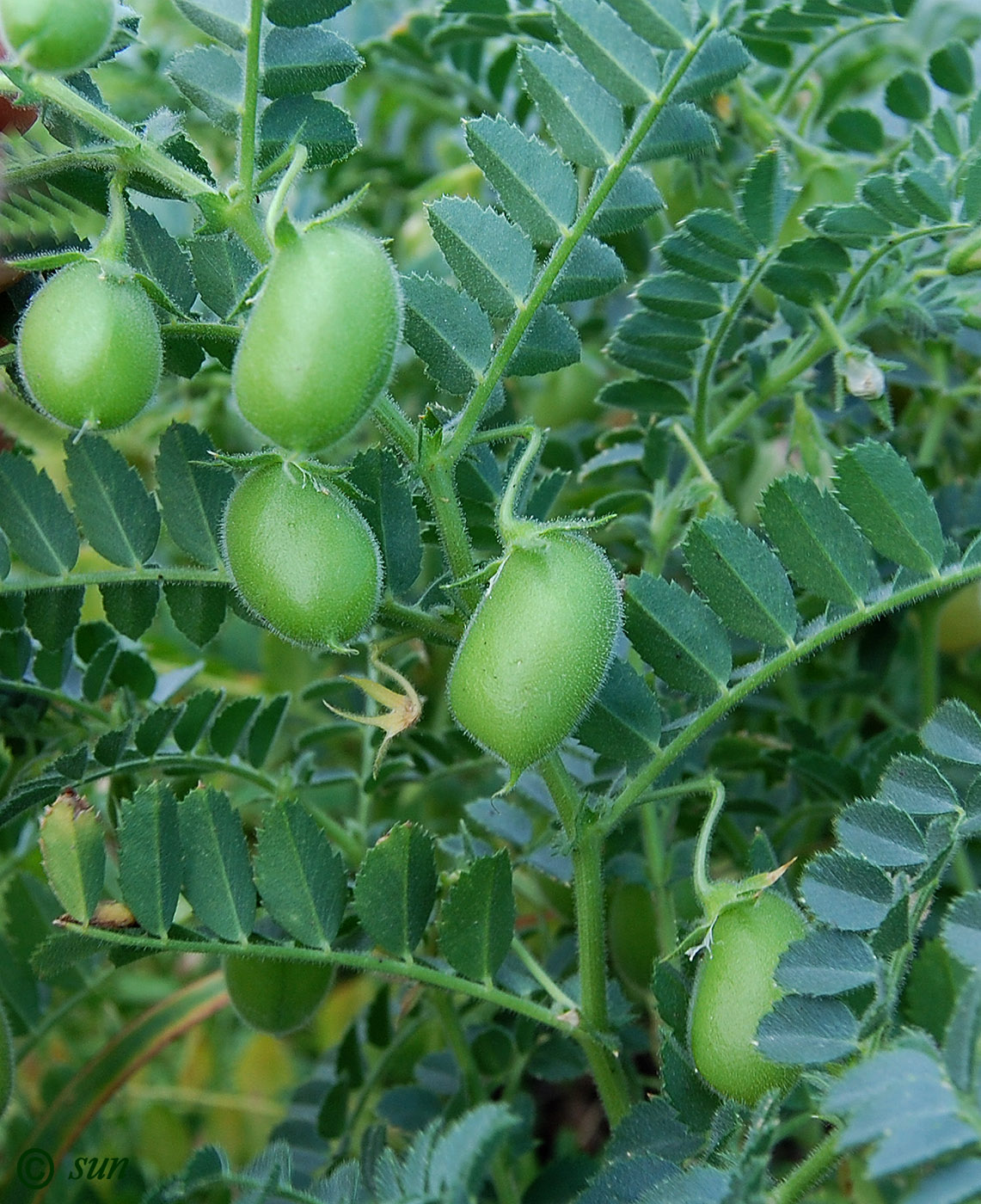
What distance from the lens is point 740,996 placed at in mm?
523

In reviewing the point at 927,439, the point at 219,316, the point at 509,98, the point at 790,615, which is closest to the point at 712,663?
the point at 790,615

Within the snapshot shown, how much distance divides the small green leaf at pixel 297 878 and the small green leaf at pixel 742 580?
0.76 ft

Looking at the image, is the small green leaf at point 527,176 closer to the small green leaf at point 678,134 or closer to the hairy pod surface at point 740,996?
the small green leaf at point 678,134

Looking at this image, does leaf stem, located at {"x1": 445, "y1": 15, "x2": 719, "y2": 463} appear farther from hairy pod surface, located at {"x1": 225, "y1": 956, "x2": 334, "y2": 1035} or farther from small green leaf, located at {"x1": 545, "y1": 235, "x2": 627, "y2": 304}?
hairy pod surface, located at {"x1": 225, "y1": 956, "x2": 334, "y2": 1035}

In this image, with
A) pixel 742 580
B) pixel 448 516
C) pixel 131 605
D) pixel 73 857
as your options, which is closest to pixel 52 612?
pixel 131 605

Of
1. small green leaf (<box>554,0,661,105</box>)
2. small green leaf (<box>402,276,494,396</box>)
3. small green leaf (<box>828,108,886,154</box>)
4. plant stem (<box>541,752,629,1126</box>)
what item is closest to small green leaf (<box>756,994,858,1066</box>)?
plant stem (<box>541,752,629,1126</box>)

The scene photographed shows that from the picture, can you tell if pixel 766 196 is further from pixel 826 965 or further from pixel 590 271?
pixel 826 965

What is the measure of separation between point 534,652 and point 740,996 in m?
0.18

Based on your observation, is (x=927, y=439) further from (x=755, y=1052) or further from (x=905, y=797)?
(x=755, y=1052)

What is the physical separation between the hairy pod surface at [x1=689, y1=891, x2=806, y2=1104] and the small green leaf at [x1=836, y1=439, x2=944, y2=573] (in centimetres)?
18

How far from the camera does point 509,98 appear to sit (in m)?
1.04

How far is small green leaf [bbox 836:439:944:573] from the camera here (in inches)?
23.0

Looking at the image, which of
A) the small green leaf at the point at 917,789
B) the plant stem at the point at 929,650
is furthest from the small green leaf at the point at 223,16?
the plant stem at the point at 929,650

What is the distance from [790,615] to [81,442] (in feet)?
1.26
